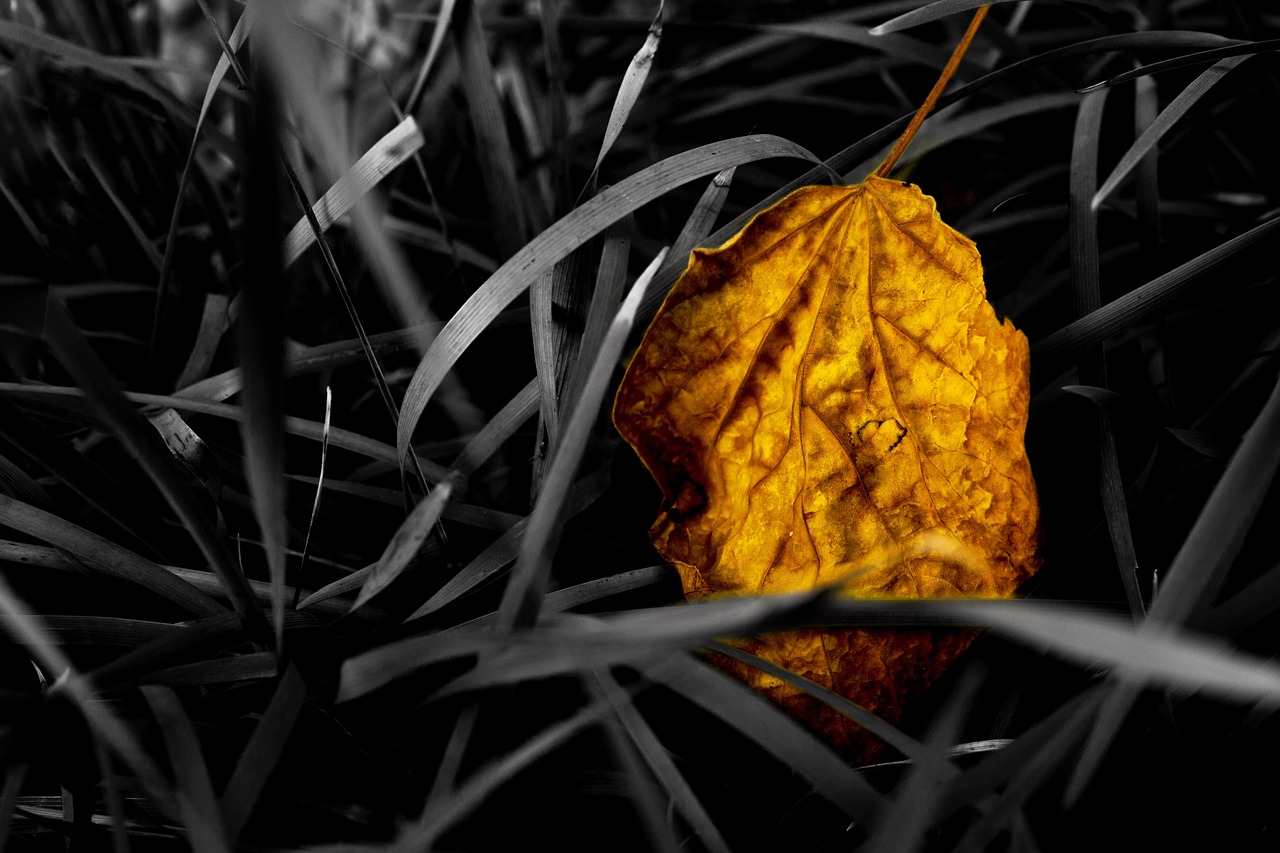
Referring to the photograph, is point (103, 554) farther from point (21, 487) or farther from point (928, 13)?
point (928, 13)

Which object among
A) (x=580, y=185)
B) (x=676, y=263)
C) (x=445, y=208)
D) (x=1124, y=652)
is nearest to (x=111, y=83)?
(x=445, y=208)

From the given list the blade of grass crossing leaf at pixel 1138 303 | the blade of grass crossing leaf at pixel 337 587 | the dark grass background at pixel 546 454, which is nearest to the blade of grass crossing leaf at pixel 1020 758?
the dark grass background at pixel 546 454

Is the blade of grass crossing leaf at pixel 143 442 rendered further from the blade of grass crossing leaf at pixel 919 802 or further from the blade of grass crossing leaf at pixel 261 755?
the blade of grass crossing leaf at pixel 919 802

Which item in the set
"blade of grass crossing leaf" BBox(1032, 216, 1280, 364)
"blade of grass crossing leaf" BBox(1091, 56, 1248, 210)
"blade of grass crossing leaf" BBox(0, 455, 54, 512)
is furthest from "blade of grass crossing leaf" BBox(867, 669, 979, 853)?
"blade of grass crossing leaf" BBox(0, 455, 54, 512)

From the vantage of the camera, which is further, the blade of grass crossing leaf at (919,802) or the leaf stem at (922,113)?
the leaf stem at (922,113)

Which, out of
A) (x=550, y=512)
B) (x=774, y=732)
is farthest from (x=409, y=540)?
(x=774, y=732)

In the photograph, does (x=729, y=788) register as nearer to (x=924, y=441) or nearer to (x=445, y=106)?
(x=924, y=441)
